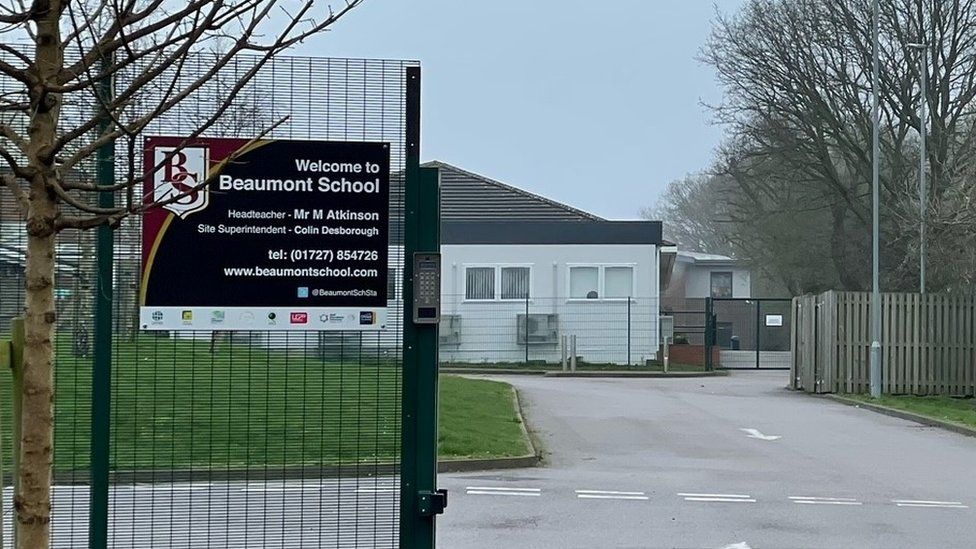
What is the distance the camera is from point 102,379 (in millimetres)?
6891

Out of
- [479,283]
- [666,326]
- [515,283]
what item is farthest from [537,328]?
[666,326]

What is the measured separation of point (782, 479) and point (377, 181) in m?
8.73

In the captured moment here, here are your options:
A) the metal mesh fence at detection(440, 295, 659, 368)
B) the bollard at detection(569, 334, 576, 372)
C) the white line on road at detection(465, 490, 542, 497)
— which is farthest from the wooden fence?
the white line on road at detection(465, 490, 542, 497)

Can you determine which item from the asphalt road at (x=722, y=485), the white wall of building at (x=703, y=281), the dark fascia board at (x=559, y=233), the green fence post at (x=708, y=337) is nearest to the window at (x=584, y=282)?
the dark fascia board at (x=559, y=233)

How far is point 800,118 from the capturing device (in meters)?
40.3

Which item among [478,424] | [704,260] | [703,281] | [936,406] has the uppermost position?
[704,260]

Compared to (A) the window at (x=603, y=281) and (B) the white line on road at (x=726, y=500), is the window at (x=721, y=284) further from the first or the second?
(B) the white line on road at (x=726, y=500)

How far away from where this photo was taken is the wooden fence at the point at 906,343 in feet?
92.5

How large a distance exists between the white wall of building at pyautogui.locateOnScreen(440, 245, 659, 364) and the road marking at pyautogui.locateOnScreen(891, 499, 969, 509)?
2752cm

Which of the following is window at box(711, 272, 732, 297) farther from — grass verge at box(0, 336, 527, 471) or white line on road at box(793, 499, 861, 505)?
grass verge at box(0, 336, 527, 471)

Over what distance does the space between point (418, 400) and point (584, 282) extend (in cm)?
3540

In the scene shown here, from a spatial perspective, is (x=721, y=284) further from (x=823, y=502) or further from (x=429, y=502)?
(x=429, y=502)

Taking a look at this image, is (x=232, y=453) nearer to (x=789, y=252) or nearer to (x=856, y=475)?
(x=856, y=475)

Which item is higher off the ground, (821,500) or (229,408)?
(229,408)
